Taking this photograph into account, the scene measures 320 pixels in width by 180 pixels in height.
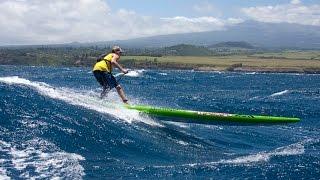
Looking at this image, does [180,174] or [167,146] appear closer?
[180,174]

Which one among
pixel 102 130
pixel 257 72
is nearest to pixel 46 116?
pixel 102 130

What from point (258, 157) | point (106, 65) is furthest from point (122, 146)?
point (106, 65)

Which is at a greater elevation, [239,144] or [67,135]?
[67,135]

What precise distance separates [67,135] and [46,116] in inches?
124

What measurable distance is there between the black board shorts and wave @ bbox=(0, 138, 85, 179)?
840 cm

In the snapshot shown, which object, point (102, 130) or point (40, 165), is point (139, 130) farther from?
point (40, 165)

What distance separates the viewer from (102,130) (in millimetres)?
20844

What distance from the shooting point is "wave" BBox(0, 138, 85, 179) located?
49.3 ft

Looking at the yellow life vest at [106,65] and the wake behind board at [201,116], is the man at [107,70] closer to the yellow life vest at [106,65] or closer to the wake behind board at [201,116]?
the yellow life vest at [106,65]

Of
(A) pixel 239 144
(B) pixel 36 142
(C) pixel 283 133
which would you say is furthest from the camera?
(C) pixel 283 133

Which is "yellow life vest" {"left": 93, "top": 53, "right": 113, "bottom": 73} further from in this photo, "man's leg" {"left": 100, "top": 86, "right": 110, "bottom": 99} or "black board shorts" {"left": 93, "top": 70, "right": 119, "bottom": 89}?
"man's leg" {"left": 100, "top": 86, "right": 110, "bottom": 99}

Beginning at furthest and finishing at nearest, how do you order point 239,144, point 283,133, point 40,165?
point 283,133, point 239,144, point 40,165

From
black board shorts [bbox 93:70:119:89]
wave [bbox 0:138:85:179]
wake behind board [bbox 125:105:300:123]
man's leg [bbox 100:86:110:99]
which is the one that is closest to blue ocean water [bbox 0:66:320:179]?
wave [bbox 0:138:85:179]

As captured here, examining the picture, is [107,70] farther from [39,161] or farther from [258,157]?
[39,161]
